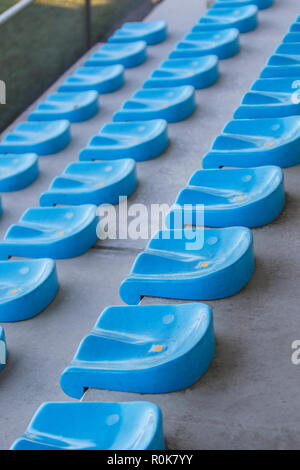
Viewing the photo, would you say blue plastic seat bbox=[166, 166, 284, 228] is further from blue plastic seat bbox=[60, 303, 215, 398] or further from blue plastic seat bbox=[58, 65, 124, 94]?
blue plastic seat bbox=[58, 65, 124, 94]

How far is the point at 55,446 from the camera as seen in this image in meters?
2.65

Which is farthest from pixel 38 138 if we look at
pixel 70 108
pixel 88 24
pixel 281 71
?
pixel 88 24

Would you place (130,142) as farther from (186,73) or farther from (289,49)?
(289,49)

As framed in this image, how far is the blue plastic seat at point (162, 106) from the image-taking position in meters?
6.00

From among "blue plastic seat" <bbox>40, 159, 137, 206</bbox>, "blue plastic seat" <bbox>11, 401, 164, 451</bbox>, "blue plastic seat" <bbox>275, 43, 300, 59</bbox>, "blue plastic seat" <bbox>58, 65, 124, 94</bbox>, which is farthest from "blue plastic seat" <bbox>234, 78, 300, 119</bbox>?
"blue plastic seat" <bbox>11, 401, 164, 451</bbox>

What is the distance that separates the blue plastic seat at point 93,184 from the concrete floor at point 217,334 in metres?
0.14

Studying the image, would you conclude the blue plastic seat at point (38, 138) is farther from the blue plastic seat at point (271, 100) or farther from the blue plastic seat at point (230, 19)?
the blue plastic seat at point (230, 19)

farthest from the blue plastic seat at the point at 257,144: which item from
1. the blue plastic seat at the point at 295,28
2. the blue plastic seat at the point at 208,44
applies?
the blue plastic seat at the point at 295,28

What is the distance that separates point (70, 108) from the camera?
6629 mm

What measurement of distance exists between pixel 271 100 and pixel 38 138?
6.92ft

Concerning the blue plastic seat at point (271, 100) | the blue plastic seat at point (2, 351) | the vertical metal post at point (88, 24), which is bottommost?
the blue plastic seat at point (2, 351)

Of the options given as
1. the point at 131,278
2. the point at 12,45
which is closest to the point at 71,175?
the point at 131,278

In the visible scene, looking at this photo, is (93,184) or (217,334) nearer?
(217,334)
